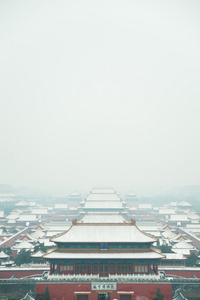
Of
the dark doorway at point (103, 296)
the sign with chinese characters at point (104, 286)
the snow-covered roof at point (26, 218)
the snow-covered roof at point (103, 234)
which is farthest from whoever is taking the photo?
the snow-covered roof at point (26, 218)

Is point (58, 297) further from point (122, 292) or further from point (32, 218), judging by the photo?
point (32, 218)

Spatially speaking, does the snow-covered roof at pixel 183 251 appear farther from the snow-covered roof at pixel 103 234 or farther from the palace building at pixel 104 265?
the snow-covered roof at pixel 103 234

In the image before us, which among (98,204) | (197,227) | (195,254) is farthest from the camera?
(197,227)

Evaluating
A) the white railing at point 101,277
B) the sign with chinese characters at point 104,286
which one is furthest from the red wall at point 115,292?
the white railing at point 101,277

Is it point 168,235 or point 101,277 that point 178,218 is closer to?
point 168,235

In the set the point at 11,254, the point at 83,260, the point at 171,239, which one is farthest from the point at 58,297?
the point at 171,239

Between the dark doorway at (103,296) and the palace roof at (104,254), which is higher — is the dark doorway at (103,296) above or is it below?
below
